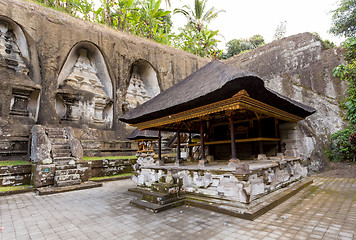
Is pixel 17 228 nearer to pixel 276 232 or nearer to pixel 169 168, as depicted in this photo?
pixel 169 168

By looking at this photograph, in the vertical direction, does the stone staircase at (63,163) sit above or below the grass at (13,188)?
above

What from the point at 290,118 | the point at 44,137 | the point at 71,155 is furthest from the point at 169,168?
the point at 44,137

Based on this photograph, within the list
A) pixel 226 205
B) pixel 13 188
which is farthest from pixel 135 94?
pixel 226 205

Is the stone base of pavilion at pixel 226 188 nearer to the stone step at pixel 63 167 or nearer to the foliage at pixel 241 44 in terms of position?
the stone step at pixel 63 167

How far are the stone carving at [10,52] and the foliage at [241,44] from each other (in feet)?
84.0

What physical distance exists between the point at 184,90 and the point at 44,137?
273 inches

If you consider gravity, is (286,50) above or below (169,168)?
above

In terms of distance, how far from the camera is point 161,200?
15.6 ft

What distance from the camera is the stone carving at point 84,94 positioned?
1285 cm

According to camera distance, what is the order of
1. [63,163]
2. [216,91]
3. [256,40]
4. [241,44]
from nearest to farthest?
[216,91] < [63,163] < [241,44] < [256,40]

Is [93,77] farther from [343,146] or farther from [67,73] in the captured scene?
[343,146]

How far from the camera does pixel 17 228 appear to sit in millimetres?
3701

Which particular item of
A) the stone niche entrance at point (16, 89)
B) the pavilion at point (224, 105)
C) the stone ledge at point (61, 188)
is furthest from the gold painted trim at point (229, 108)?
the stone niche entrance at point (16, 89)

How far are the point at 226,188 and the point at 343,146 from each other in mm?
9251
